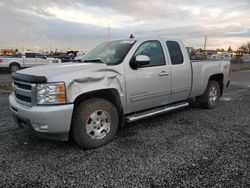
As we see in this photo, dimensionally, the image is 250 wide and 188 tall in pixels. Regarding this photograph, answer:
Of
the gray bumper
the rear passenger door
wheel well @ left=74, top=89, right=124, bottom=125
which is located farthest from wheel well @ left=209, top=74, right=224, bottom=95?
the gray bumper

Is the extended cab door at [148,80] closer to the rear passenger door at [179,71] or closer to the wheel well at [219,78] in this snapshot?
the rear passenger door at [179,71]

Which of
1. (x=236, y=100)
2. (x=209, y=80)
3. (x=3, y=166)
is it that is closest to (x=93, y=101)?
(x=3, y=166)

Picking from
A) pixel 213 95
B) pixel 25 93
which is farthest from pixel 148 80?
pixel 213 95

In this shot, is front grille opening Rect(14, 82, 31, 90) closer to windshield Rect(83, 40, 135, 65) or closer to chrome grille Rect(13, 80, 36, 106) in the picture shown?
chrome grille Rect(13, 80, 36, 106)

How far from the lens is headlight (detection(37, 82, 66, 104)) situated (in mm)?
3566

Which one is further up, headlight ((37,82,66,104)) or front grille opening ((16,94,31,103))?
headlight ((37,82,66,104))

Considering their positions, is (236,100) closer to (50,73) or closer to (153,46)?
(153,46)

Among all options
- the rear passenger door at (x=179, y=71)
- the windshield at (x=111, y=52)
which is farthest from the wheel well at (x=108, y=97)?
the rear passenger door at (x=179, y=71)

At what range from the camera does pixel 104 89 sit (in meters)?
4.12

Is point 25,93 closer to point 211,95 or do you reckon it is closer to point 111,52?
point 111,52

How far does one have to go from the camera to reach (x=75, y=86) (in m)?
3.72

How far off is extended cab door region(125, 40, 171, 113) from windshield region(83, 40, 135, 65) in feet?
0.59

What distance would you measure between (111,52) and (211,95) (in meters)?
3.34

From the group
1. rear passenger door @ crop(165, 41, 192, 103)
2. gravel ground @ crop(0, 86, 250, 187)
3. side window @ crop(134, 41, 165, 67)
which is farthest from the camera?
rear passenger door @ crop(165, 41, 192, 103)
